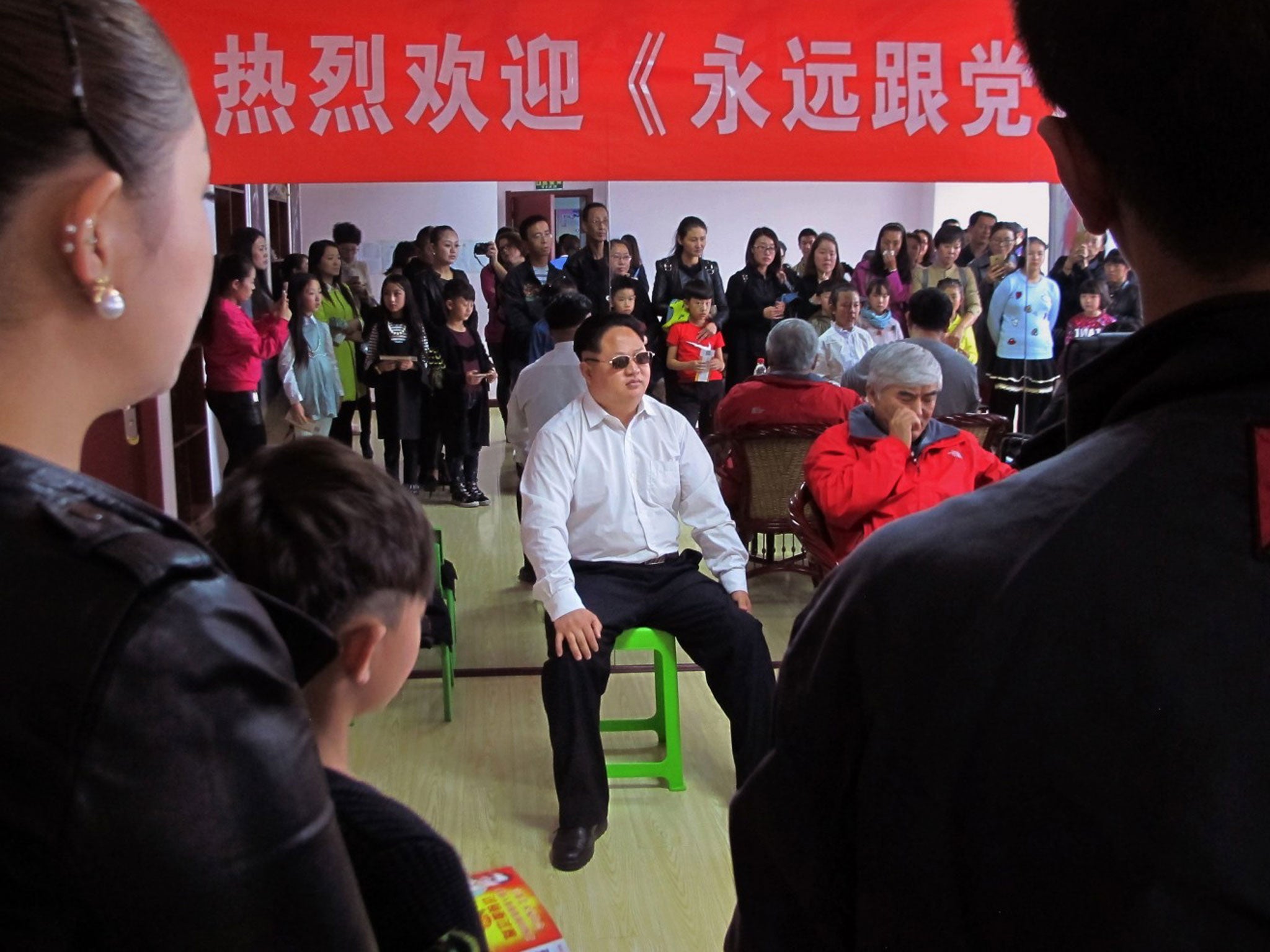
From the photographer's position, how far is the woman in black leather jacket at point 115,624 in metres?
0.45

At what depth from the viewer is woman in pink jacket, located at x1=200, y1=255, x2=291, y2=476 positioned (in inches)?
180

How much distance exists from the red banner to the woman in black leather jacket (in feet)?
7.79

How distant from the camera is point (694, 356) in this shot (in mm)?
5363

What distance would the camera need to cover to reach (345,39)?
282 cm

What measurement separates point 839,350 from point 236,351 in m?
2.60

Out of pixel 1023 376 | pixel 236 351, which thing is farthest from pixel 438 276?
pixel 1023 376

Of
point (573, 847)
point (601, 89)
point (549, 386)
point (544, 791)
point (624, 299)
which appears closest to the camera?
point (573, 847)

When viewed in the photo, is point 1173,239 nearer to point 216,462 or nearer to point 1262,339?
point 1262,339

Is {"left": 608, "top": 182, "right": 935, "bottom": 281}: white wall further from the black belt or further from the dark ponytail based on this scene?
the dark ponytail

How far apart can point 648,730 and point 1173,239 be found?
2.57 meters

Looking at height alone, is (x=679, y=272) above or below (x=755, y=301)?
above

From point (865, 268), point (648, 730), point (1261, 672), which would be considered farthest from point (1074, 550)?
point (865, 268)

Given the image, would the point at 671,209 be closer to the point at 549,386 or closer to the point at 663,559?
the point at 549,386

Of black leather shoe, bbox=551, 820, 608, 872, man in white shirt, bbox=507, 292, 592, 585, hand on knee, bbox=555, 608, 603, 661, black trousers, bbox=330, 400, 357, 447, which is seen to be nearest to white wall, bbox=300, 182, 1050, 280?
black trousers, bbox=330, 400, 357, 447
